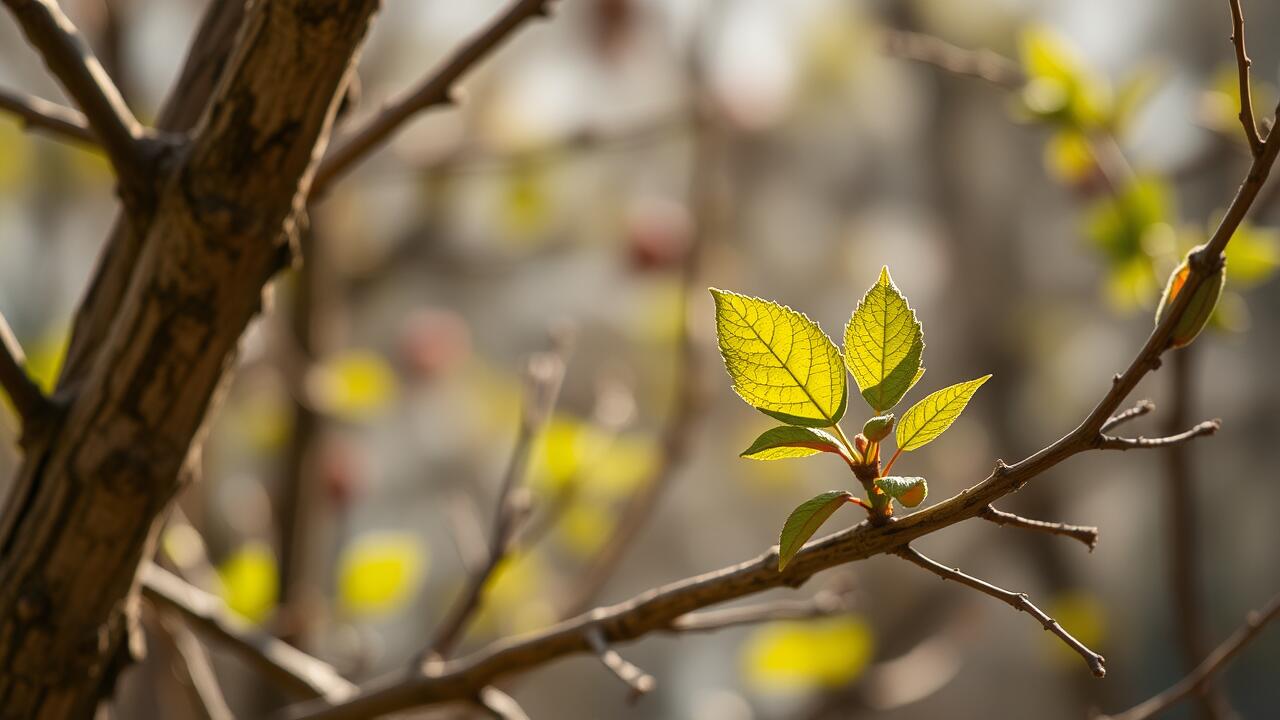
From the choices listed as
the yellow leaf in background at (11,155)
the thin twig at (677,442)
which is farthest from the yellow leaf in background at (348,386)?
the yellow leaf in background at (11,155)

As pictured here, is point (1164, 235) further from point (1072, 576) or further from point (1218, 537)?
point (1218, 537)

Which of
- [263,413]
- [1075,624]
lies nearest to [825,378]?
[1075,624]

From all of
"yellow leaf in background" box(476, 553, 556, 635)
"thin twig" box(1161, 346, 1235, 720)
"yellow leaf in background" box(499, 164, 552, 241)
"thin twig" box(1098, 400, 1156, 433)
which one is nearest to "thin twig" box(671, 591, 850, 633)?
"thin twig" box(1098, 400, 1156, 433)

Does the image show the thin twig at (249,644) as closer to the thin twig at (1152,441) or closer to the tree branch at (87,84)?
the tree branch at (87,84)

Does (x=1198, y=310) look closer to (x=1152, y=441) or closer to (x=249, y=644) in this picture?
(x=1152, y=441)

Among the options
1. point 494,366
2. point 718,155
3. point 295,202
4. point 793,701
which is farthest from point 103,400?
point 494,366

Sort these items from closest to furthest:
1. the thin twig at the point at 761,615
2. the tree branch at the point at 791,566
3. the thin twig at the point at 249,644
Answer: the tree branch at the point at 791,566
the thin twig at the point at 761,615
the thin twig at the point at 249,644

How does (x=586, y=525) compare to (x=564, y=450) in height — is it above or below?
below
